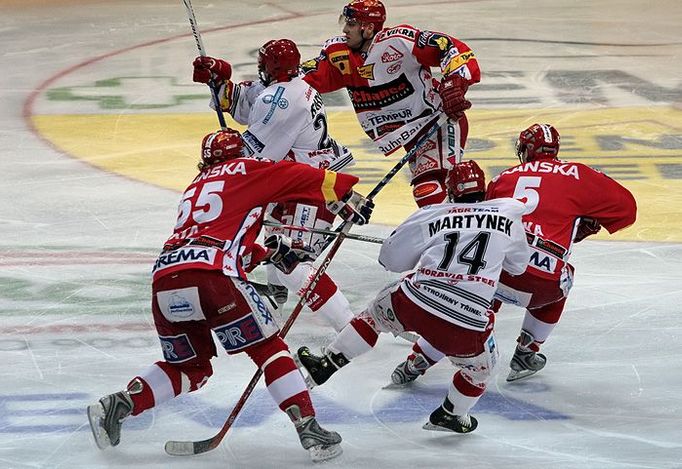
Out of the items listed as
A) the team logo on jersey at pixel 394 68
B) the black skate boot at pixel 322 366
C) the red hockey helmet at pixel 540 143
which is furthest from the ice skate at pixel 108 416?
the team logo on jersey at pixel 394 68

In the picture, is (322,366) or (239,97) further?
(239,97)

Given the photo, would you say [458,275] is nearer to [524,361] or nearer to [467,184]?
[467,184]

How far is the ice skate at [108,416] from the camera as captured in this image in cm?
394

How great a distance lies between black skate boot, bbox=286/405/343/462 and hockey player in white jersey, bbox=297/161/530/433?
16.9 inches

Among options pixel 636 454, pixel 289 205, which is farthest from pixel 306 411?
pixel 289 205

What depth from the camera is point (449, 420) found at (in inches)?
161

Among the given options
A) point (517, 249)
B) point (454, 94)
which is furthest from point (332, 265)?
point (517, 249)

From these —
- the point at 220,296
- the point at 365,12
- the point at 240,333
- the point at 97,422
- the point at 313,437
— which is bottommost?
the point at 97,422

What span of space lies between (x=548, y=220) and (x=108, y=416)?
1694mm

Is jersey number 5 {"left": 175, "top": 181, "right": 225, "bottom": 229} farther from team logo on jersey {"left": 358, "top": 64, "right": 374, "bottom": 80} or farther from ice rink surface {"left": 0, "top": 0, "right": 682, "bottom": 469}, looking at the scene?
team logo on jersey {"left": 358, "top": 64, "right": 374, "bottom": 80}

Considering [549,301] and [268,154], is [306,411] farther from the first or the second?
[268,154]

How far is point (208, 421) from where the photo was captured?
4.29m

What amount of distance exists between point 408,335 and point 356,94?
1.31 m

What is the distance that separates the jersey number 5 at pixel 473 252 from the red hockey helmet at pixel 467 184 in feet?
0.61
